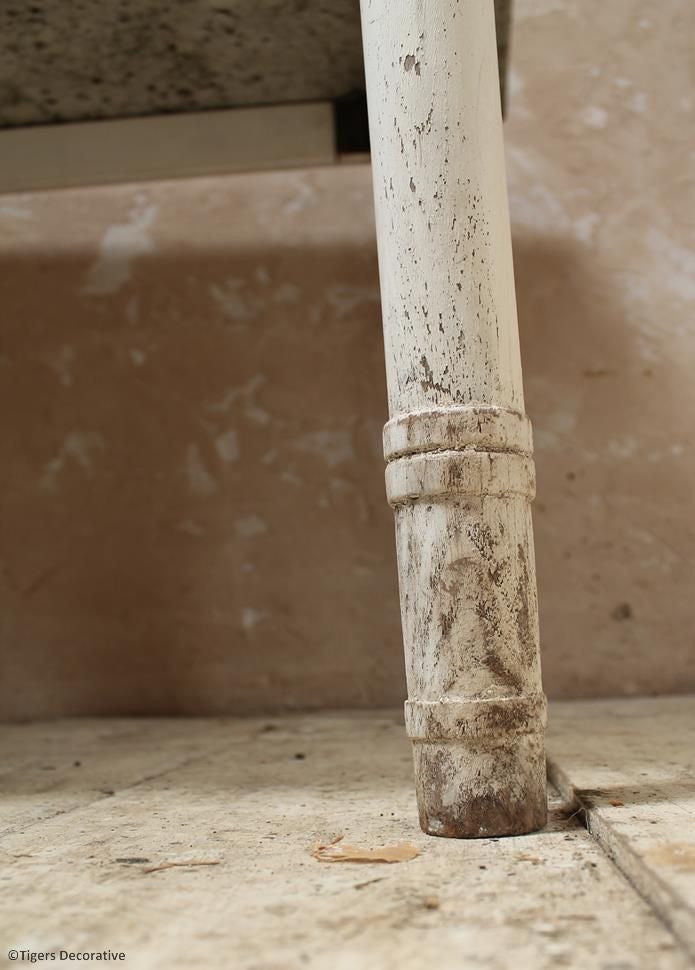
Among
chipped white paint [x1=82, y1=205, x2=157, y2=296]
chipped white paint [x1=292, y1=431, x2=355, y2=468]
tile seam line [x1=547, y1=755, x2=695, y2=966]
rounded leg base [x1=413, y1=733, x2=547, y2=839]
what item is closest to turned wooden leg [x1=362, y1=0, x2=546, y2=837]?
rounded leg base [x1=413, y1=733, x2=547, y2=839]

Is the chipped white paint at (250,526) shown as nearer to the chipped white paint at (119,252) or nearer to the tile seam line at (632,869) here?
the chipped white paint at (119,252)

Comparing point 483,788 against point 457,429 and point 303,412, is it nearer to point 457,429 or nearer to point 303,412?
point 457,429

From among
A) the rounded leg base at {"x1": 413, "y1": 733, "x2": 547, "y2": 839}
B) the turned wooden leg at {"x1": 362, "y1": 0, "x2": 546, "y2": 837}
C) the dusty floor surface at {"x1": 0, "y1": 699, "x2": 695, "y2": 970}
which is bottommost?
the dusty floor surface at {"x1": 0, "y1": 699, "x2": 695, "y2": 970}

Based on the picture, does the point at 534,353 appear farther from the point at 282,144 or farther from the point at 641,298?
the point at 282,144

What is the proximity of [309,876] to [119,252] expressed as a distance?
10.8 ft

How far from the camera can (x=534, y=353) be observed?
393 centimetres

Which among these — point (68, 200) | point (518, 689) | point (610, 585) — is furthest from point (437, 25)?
point (68, 200)

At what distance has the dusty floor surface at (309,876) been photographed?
43.3 inches

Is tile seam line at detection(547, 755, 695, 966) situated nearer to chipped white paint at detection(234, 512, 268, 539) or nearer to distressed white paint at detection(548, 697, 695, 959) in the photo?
distressed white paint at detection(548, 697, 695, 959)

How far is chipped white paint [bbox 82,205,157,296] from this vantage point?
13.5ft

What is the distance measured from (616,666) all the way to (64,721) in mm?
2234

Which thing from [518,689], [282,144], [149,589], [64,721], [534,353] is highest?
[282,144]

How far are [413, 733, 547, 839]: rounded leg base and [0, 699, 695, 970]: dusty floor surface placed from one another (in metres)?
0.05

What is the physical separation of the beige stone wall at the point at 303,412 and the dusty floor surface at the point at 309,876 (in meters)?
1.31
